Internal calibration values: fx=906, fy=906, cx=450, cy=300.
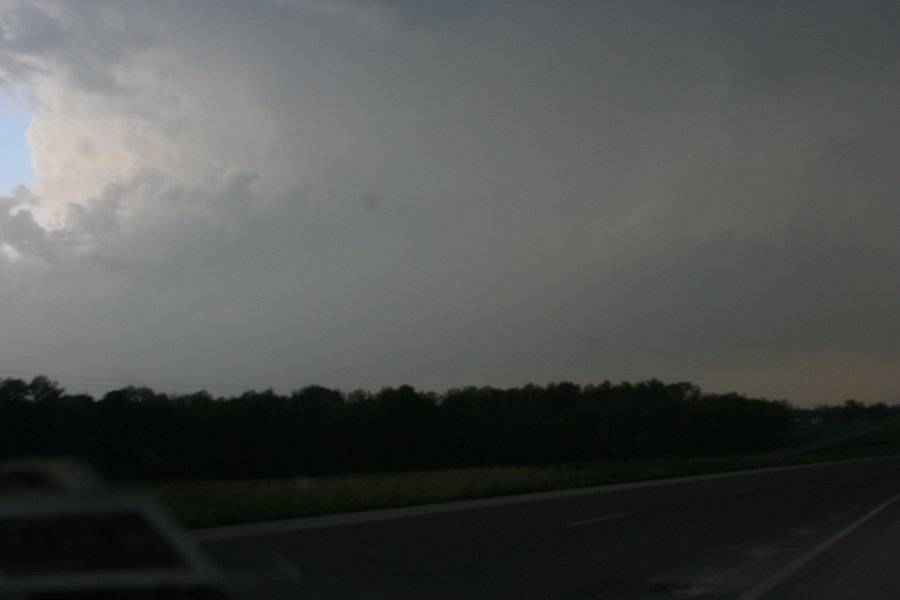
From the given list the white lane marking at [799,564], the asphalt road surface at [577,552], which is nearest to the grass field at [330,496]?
the asphalt road surface at [577,552]

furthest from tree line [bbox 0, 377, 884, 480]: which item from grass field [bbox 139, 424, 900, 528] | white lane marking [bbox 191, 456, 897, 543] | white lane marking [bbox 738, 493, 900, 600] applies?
white lane marking [bbox 738, 493, 900, 600]

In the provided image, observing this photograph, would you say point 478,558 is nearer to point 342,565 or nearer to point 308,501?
point 342,565

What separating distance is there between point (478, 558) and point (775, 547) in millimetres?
4983

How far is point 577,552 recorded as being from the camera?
1380 centimetres

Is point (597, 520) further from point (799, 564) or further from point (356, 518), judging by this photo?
point (799, 564)

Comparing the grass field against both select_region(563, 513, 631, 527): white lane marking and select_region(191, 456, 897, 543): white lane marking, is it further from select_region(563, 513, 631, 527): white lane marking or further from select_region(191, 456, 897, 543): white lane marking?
select_region(563, 513, 631, 527): white lane marking

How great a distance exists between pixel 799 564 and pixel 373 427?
3371 inches

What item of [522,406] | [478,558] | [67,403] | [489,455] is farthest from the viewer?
[522,406]

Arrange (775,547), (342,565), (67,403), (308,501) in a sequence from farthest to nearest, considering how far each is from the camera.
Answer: (67,403) → (308,501) → (775,547) → (342,565)

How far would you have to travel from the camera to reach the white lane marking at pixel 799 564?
33.9ft

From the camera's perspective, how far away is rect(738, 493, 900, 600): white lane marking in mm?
10344

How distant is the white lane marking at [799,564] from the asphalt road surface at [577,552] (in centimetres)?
3

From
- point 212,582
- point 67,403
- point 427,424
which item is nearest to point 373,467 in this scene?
point 427,424

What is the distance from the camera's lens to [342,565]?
1232cm
